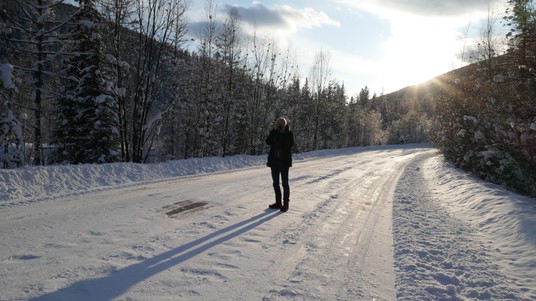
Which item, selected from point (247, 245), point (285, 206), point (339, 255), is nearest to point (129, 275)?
point (247, 245)

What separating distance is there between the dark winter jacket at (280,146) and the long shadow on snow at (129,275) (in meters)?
2.44

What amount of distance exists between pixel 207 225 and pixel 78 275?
2.42m

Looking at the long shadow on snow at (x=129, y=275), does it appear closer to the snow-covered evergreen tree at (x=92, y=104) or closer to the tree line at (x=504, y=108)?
the tree line at (x=504, y=108)

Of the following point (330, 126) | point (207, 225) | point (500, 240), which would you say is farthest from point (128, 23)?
point (330, 126)

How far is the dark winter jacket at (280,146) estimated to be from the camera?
739 cm

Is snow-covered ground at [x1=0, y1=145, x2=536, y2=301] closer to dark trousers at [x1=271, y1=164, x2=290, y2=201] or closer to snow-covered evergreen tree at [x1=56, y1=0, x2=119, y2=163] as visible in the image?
dark trousers at [x1=271, y1=164, x2=290, y2=201]

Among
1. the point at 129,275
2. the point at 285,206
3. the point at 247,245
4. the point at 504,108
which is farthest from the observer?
the point at 504,108

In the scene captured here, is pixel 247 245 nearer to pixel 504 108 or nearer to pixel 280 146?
pixel 280 146

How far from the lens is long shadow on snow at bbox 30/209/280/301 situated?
3.16 m

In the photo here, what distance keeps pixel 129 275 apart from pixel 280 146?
4411 mm

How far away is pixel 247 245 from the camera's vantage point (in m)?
4.97

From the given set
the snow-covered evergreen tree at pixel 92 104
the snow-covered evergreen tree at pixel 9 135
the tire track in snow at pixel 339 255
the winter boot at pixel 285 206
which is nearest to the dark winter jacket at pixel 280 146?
the winter boot at pixel 285 206

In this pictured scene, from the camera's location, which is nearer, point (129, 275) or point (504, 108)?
point (129, 275)

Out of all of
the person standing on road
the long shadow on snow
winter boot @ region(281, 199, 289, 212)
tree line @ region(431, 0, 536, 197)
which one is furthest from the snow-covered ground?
tree line @ region(431, 0, 536, 197)
